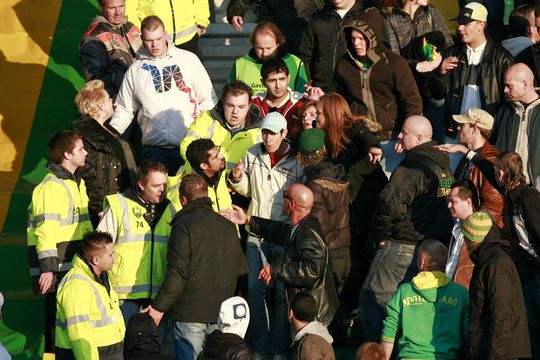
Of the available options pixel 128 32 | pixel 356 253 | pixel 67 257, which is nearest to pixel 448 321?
pixel 356 253

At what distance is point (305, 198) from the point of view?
10.4 meters

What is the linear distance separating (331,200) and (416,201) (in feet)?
2.40

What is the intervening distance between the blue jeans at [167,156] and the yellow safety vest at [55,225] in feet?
5.25

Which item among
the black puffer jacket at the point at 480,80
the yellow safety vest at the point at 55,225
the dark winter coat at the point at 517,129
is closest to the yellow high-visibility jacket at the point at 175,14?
the black puffer jacket at the point at 480,80

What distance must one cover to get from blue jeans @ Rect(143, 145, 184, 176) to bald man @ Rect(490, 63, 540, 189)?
3.19 meters

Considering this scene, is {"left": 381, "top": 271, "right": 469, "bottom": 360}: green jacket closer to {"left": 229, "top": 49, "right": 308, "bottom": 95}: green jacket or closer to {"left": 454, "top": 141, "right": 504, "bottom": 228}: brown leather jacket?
{"left": 454, "top": 141, "right": 504, "bottom": 228}: brown leather jacket

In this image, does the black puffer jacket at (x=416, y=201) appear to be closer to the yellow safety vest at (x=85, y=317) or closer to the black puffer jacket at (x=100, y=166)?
the yellow safety vest at (x=85, y=317)

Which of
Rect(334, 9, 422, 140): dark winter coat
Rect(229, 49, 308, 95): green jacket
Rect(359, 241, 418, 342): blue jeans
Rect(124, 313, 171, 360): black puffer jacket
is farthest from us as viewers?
Rect(229, 49, 308, 95): green jacket

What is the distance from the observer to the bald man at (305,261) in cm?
1020

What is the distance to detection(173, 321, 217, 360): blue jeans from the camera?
34.6 feet

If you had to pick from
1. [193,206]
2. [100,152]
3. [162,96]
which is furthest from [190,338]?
[162,96]

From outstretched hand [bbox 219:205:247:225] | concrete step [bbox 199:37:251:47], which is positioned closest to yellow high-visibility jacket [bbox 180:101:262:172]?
outstretched hand [bbox 219:205:247:225]

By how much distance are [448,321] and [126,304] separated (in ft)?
9.53

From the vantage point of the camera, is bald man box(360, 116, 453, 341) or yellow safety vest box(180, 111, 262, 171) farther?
yellow safety vest box(180, 111, 262, 171)
